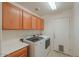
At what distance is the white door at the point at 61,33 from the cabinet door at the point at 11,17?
2.70 feet

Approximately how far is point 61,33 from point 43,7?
0.64 metres

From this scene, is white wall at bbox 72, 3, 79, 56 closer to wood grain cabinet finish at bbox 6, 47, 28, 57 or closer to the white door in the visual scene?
the white door

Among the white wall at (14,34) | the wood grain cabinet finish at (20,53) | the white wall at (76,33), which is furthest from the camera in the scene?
the white wall at (14,34)

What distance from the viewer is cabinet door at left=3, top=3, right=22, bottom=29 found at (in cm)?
177

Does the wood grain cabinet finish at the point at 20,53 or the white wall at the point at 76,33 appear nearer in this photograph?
the wood grain cabinet finish at the point at 20,53

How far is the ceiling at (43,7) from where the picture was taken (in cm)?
182

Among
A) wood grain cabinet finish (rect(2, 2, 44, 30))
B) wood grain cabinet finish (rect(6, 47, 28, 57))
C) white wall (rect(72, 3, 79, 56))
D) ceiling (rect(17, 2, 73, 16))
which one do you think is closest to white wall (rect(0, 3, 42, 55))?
wood grain cabinet finish (rect(2, 2, 44, 30))

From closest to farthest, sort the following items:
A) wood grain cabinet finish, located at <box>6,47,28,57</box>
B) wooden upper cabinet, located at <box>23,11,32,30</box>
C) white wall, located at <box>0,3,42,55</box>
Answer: wood grain cabinet finish, located at <box>6,47,28,57</box>
white wall, located at <box>0,3,42,55</box>
wooden upper cabinet, located at <box>23,11,32,30</box>

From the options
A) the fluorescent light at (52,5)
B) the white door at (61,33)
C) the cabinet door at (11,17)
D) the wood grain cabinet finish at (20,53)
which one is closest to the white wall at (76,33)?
Answer: the white door at (61,33)

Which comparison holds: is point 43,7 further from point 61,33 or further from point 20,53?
point 20,53

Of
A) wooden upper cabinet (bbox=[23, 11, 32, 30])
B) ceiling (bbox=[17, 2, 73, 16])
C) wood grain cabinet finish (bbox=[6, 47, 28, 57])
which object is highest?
ceiling (bbox=[17, 2, 73, 16])

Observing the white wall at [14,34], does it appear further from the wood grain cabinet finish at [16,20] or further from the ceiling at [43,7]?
the ceiling at [43,7]

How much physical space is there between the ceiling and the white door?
0.23m

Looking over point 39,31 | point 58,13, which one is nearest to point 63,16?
point 58,13
